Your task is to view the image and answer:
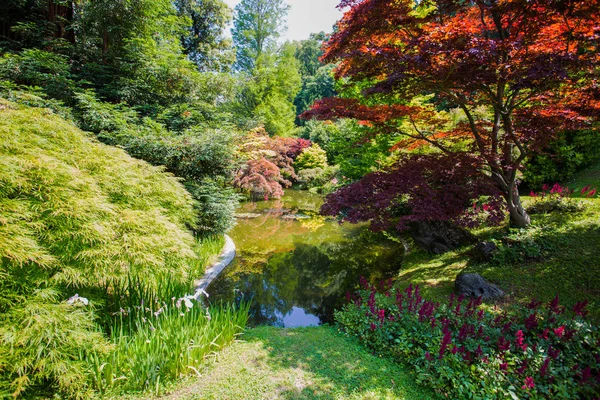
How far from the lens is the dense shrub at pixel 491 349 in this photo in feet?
6.57

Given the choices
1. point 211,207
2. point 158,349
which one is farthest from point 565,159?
point 158,349

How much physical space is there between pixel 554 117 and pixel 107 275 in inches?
235

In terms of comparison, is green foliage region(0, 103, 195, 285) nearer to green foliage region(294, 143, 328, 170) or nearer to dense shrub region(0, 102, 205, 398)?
dense shrub region(0, 102, 205, 398)

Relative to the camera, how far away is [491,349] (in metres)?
2.35

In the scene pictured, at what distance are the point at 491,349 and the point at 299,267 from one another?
13.9ft

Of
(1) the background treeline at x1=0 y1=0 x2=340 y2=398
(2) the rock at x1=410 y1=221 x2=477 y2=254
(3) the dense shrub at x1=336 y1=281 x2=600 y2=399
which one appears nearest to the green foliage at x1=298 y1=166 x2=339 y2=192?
(1) the background treeline at x1=0 y1=0 x2=340 y2=398

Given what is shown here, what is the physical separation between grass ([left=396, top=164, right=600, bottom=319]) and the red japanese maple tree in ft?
2.05

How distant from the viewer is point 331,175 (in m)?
16.5

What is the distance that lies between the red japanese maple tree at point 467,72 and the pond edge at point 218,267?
8.16 ft

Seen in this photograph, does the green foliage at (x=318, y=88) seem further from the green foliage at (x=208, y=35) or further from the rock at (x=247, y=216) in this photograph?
the rock at (x=247, y=216)

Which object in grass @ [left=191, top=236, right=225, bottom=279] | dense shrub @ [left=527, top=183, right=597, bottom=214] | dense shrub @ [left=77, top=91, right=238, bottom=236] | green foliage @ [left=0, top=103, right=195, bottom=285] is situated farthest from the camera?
dense shrub @ [left=77, top=91, right=238, bottom=236]

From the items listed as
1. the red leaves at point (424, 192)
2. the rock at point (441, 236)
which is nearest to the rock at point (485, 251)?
the red leaves at point (424, 192)

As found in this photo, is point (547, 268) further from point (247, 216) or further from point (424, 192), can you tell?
point (247, 216)

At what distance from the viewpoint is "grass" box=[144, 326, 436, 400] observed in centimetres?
223
